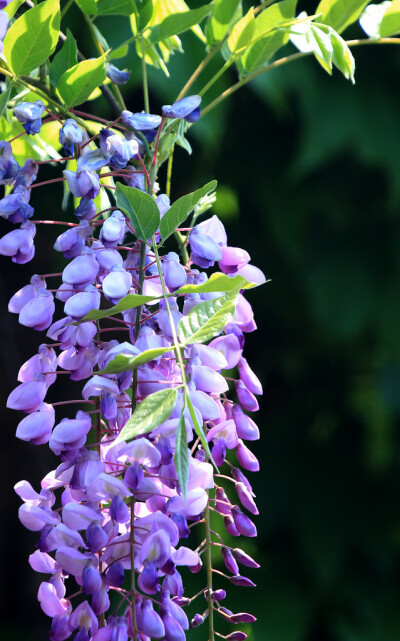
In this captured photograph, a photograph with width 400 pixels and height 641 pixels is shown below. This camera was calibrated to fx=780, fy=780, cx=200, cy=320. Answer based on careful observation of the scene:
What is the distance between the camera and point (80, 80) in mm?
393

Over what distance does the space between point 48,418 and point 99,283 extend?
2.9 inches

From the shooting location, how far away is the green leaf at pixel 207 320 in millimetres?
333

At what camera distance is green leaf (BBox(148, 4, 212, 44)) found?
44 centimetres

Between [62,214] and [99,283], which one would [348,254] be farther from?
[99,283]

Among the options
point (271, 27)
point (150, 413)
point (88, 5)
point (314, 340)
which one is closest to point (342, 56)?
point (271, 27)

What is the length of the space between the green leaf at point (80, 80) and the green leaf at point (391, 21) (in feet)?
0.79

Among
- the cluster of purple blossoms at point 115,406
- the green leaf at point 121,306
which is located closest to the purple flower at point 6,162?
the cluster of purple blossoms at point 115,406

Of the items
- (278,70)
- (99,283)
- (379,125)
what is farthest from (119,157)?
(379,125)

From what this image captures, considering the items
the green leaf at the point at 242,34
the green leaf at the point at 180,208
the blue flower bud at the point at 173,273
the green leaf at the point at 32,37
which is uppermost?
the green leaf at the point at 32,37

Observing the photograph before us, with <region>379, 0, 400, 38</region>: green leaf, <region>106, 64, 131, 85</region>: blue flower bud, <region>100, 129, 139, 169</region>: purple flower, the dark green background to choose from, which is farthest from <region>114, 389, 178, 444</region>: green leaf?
the dark green background

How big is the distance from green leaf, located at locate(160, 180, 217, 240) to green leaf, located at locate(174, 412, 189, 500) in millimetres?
92

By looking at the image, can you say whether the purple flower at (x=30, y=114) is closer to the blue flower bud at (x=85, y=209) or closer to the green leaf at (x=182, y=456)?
the blue flower bud at (x=85, y=209)

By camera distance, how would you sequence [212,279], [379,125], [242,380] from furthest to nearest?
[379,125] < [242,380] < [212,279]

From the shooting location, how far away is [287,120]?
1.52 metres
